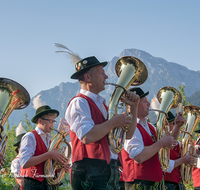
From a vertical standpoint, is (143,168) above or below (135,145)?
below

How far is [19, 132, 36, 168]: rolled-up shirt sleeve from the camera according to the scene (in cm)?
462

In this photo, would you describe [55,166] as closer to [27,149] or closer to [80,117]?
[27,149]

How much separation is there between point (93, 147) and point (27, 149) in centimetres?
200

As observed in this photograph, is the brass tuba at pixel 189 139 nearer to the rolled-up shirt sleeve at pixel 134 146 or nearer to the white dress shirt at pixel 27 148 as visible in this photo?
the rolled-up shirt sleeve at pixel 134 146

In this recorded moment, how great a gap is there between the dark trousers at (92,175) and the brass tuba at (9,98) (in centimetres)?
95

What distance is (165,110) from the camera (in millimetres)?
4996

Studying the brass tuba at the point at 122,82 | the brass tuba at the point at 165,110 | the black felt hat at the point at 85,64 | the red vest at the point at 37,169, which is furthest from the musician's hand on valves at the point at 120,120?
the red vest at the point at 37,169

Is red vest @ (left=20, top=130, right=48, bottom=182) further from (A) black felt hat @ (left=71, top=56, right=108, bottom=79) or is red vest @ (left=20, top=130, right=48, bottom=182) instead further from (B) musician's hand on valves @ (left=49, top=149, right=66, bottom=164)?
(A) black felt hat @ (left=71, top=56, right=108, bottom=79)

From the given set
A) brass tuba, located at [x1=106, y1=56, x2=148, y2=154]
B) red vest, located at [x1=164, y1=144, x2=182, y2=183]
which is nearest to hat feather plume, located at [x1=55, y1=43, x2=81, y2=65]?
brass tuba, located at [x1=106, y1=56, x2=148, y2=154]

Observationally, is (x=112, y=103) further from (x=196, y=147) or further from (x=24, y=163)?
(x=196, y=147)

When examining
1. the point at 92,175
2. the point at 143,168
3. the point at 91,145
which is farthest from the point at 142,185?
the point at 91,145

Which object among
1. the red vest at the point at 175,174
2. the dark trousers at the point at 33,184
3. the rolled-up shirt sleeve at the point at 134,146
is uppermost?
the rolled-up shirt sleeve at the point at 134,146

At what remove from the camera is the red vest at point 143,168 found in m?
4.08

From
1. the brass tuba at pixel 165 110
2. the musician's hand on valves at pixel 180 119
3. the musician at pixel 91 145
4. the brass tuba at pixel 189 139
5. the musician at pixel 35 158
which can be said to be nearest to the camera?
the musician at pixel 91 145
